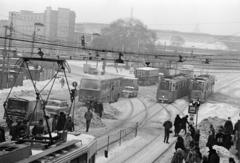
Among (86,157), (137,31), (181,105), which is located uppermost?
(137,31)

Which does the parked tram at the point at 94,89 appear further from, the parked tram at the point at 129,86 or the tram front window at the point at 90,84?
the parked tram at the point at 129,86

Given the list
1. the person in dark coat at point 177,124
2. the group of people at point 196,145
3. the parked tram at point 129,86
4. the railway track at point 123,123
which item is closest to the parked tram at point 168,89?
the railway track at point 123,123

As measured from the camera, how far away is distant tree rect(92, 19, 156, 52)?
10993 centimetres

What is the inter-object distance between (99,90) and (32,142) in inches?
1225

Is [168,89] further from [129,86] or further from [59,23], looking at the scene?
[59,23]

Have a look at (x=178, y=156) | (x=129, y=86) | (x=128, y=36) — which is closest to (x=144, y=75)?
(x=129, y=86)

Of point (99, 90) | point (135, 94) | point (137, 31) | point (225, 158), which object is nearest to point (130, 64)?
point (137, 31)

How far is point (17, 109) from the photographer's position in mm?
27984

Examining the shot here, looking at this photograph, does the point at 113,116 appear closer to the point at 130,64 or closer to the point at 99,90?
the point at 99,90

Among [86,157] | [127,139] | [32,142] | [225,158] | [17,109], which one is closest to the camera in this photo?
[32,142]

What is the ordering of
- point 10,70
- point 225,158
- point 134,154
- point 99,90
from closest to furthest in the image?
point 225,158, point 134,154, point 99,90, point 10,70

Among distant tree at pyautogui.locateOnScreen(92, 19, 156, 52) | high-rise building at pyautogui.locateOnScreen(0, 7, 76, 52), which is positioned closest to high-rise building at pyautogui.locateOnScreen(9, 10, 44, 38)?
high-rise building at pyautogui.locateOnScreen(0, 7, 76, 52)

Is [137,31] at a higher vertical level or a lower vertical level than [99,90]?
higher

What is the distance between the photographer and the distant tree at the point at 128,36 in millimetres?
109925
